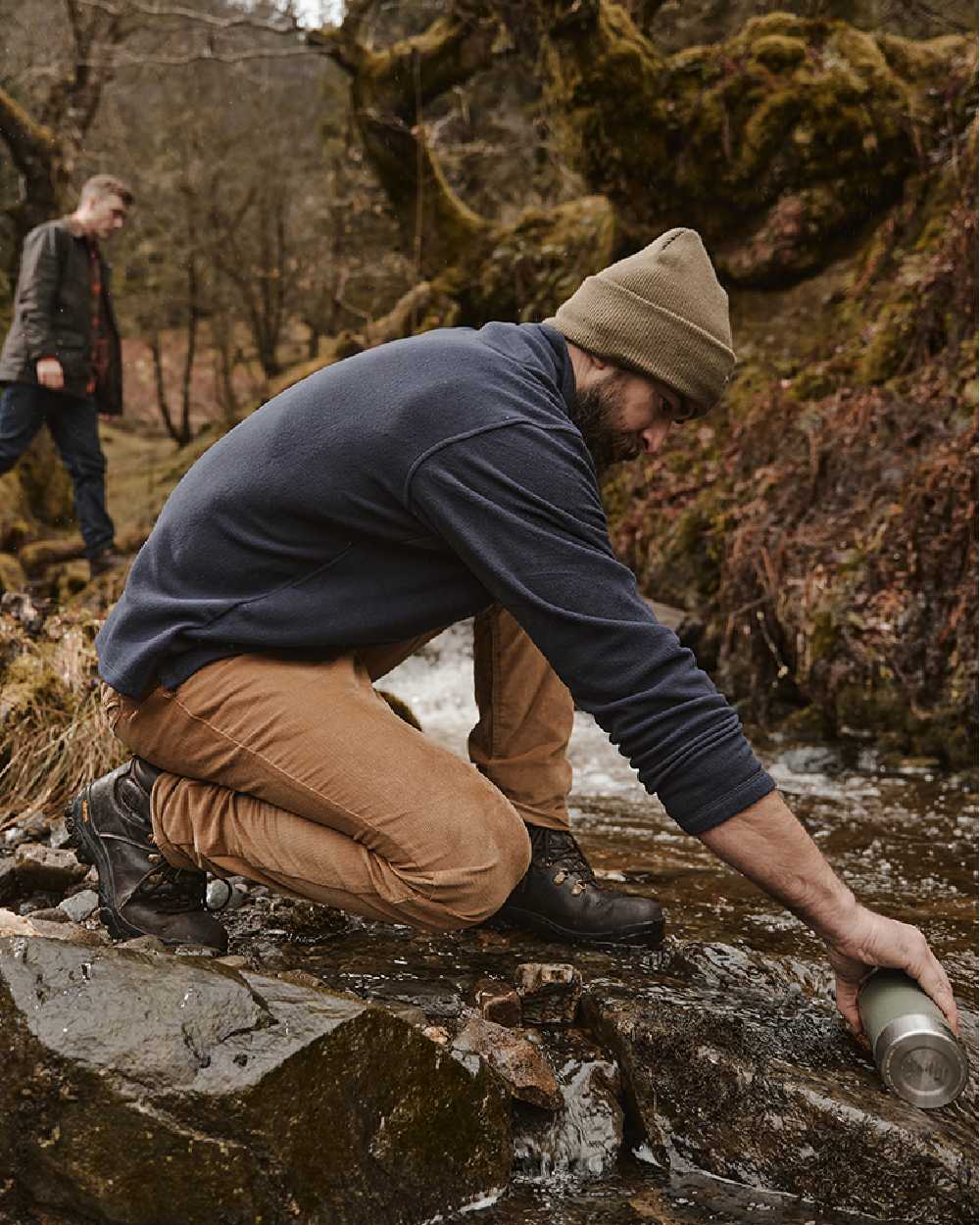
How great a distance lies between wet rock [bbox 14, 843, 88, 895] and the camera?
3.48m

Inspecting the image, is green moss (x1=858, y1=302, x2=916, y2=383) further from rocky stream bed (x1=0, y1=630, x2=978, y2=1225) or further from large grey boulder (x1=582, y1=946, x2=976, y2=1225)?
large grey boulder (x1=582, y1=946, x2=976, y2=1225)

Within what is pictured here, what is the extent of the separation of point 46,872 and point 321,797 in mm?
1239

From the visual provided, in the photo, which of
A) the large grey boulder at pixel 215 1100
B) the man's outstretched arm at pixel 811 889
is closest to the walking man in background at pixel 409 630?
the man's outstretched arm at pixel 811 889

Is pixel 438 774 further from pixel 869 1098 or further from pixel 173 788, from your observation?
pixel 869 1098

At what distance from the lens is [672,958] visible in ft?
10.3

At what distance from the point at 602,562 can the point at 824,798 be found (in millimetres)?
3281

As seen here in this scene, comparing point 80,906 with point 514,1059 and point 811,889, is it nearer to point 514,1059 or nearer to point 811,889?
point 514,1059

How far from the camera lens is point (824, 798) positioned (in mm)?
5379

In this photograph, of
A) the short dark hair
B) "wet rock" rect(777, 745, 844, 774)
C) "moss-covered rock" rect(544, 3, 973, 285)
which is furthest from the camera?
"moss-covered rock" rect(544, 3, 973, 285)

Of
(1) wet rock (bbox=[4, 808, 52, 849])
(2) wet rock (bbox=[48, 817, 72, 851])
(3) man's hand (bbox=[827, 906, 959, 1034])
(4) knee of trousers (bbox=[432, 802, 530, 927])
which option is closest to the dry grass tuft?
(1) wet rock (bbox=[4, 808, 52, 849])

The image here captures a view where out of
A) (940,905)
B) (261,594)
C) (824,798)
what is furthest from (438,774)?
(824,798)

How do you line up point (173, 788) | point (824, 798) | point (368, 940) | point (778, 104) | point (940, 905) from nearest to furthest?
point (173, 788), point (368, 940), point (940, 905), point (824, 798), point (778, 104)

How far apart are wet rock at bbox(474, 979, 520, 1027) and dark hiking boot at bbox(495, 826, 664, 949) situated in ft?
1.51

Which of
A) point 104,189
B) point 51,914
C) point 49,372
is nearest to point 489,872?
point 51,914
